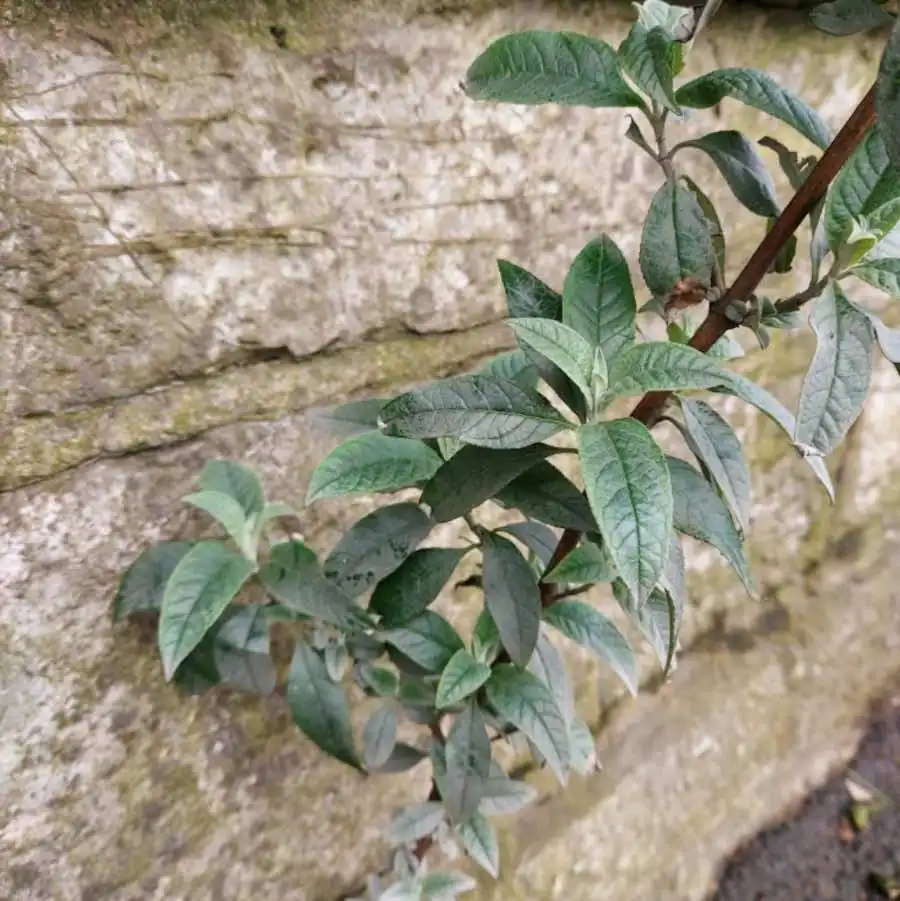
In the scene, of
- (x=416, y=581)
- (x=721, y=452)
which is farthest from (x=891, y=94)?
(x=416, y=581)

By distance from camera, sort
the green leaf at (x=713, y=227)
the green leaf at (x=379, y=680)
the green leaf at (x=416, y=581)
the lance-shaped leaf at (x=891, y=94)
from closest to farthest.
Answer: the lance-shaped leaf at (x=891, y=94), the green leaf at (x=713, y=227), the green leaf at (x=416, y=581), the green leaf at (x=379, y=680)

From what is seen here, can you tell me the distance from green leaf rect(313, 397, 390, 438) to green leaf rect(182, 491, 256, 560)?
0.11 m

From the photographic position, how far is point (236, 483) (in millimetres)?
719

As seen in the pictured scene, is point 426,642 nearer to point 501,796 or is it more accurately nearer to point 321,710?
point 321,710

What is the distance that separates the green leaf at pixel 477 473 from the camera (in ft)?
1.65

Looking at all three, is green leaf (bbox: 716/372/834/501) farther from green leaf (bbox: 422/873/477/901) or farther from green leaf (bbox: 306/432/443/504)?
green leaf (bbox: 422/873/477/901)

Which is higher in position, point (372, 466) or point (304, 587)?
point (372, 466)

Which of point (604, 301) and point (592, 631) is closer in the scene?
point (604, 301)

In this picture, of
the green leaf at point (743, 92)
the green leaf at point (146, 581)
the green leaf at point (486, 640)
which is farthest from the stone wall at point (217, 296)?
the green leaf at point (743, 92)

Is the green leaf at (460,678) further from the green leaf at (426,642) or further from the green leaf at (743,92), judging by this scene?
the green leaf at (743,92)

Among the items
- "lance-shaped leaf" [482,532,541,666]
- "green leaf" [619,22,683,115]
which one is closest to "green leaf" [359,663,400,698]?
"lance-shaped leaf" [482,532,541,666]

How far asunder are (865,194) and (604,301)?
16 centimetres

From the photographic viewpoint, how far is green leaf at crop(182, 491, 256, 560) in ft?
2.16

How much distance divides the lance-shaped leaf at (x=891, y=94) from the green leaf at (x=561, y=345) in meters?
0.19
